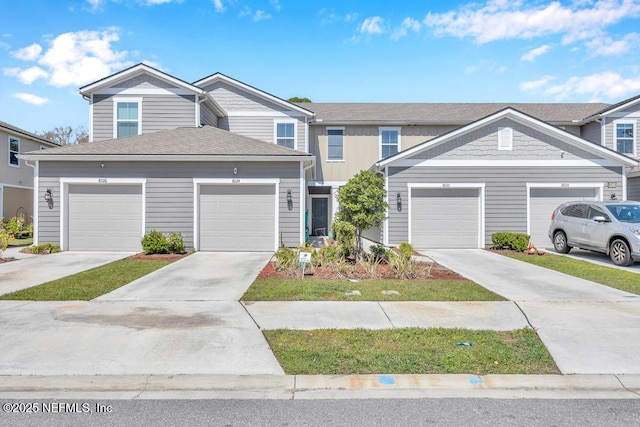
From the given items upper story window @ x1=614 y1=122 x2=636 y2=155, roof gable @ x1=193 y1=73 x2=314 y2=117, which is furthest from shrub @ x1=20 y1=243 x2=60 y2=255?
upper story window @ x1=614 y1=122 x2=636 y2=155

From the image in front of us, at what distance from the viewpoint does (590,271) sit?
29.9 ft

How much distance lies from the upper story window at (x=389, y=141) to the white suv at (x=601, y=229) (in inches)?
329

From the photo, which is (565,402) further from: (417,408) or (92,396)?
(92,396)

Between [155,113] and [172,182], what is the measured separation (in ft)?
15.2

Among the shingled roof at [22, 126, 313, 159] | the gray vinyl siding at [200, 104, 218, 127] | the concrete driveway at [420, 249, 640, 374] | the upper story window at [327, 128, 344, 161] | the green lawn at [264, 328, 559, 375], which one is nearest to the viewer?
the green lawn at [264, 328, 559, 375]

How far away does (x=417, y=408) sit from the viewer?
128 inches

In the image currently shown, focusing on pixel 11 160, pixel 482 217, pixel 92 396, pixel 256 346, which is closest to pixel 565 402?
pixel 256 346

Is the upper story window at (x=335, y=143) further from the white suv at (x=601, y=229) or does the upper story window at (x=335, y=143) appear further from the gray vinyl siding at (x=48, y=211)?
the gray vinyl siding at (x=48, y=211)

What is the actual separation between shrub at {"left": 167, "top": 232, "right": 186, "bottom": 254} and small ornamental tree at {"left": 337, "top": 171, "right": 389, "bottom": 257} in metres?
5.51

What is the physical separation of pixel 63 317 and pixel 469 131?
13.1 metres

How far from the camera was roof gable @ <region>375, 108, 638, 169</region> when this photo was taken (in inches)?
531

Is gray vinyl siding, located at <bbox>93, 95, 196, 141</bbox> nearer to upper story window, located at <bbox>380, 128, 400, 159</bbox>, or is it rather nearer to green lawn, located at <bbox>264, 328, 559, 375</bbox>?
upper story window, located at <bbox>380, 128, 400, 159</bbox>

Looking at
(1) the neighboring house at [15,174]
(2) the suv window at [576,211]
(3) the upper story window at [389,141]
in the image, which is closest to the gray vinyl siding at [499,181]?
(2) the suv window at [576,211]

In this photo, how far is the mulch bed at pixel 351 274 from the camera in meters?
8.55
